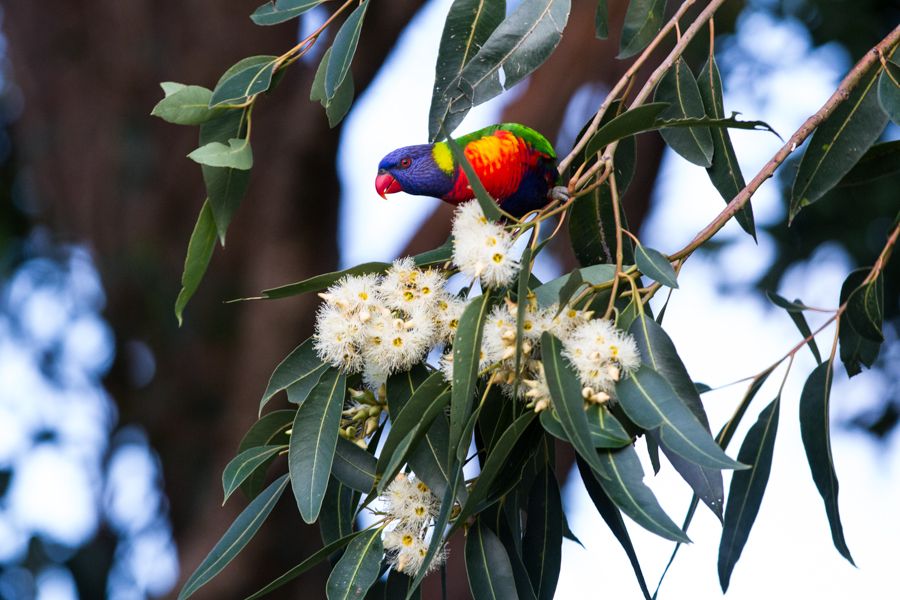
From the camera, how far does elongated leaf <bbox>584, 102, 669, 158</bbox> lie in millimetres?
937

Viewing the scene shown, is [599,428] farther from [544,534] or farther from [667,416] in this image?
[544,534]

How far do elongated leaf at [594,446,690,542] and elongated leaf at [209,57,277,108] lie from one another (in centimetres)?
54

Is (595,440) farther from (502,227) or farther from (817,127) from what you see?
(817,127)

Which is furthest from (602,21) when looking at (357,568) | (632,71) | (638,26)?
(357,568)

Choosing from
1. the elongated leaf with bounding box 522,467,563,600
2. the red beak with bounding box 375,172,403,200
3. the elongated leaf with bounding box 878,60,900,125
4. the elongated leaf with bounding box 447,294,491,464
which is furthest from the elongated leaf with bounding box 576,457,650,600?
the red beak with bounding box 375,172,403,200

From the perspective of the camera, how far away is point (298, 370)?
3.43 feet

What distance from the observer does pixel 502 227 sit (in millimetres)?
901

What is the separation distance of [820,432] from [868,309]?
17cm

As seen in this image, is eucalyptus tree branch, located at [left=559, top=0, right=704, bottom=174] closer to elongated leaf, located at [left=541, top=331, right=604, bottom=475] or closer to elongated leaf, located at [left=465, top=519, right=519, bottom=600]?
elongated leaf, located at [left=541, top=331, right=604, bottom=475]

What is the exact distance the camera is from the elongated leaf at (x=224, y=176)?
3.61 ft

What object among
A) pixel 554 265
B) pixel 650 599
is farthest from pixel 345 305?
pixel 554 265

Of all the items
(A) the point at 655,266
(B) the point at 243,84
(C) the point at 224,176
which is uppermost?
(A) the point at 655,266

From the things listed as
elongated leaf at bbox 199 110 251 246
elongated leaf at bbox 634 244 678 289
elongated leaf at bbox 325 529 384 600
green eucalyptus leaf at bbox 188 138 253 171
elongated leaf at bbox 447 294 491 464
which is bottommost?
elongated leaf at bbox 325 529 384 600

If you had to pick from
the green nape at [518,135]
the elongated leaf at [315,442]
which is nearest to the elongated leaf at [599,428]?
the elongated leaf at [315,442]
